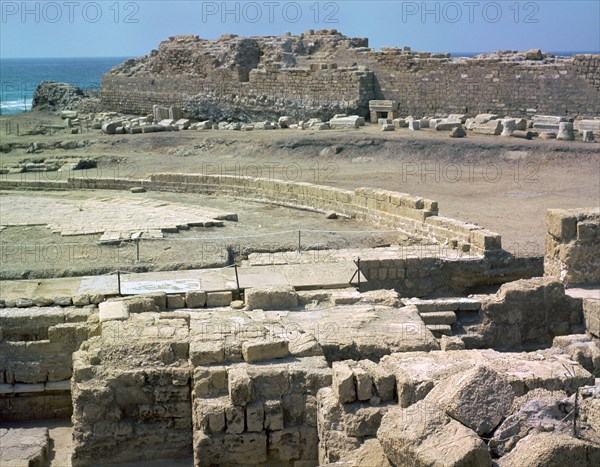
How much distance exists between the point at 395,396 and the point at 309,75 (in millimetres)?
24576

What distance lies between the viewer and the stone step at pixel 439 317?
10820 mm

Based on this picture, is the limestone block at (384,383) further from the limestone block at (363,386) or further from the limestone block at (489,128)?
the limestone block at (489,128)

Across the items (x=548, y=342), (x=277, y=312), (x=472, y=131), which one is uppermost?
(x=472, y=131)

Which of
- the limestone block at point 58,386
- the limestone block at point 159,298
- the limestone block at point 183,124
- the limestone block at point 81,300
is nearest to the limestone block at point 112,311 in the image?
the limestone block at point 159,298

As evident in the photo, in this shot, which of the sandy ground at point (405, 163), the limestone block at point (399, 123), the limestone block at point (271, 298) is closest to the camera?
the limestone block at point (271, 298)

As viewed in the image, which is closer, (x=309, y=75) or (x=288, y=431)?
(x=288, y=431)

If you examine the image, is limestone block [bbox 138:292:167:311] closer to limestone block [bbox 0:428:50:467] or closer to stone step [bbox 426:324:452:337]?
limestone block [bbox 0:428:50:467]

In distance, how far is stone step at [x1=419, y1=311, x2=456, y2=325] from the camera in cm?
1082

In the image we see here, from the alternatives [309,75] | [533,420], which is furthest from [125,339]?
[309,75]

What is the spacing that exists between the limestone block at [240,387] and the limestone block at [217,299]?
2887 millimetres

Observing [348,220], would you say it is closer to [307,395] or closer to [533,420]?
[307,395]

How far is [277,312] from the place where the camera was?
33.7ft

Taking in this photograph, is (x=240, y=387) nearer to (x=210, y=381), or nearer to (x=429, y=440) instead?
(x=210, y=381)

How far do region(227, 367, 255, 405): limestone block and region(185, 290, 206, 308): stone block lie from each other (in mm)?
2872
